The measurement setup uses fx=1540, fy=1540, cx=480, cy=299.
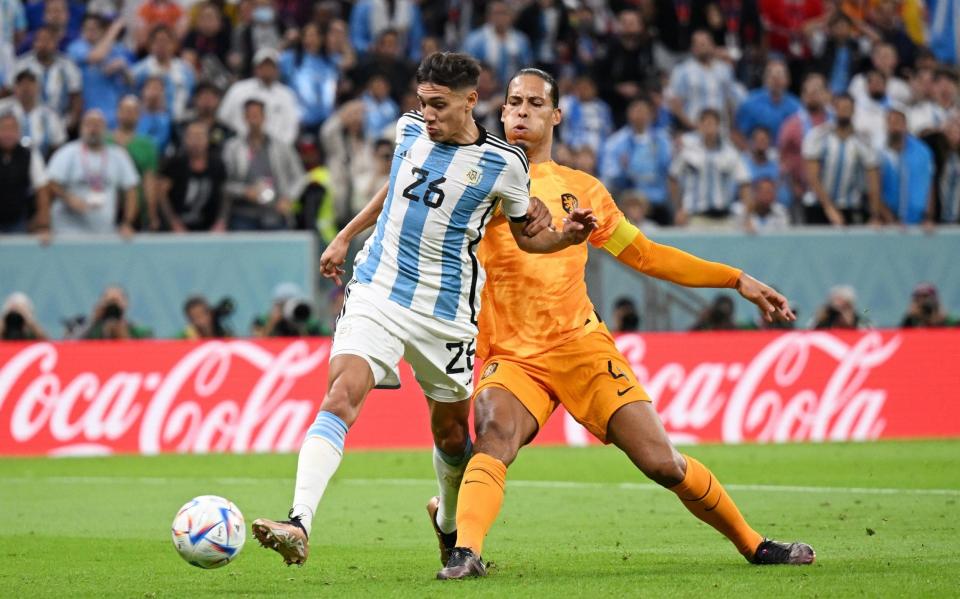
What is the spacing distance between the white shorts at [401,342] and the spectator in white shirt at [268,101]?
11.3m

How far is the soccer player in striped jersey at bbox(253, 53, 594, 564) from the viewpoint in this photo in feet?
23.0

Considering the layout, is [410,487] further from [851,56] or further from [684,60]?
[851,56]

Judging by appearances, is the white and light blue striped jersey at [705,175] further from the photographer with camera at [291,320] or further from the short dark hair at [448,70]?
the short dark hair at [448,70]

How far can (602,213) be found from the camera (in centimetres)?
769

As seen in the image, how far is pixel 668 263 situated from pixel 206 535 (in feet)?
8.64

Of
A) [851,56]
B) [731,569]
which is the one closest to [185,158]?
[851,56]

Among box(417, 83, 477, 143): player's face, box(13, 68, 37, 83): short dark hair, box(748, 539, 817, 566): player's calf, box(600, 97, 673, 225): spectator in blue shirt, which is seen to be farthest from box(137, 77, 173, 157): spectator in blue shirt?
box(748, 539, 817, 566): player's calf

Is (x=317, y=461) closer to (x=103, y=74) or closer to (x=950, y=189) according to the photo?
(x=103, y=74)

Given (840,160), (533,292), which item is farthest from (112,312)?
(533,292)

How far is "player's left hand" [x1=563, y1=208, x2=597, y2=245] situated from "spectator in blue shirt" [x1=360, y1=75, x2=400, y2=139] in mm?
11467

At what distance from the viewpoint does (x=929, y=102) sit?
20984mm

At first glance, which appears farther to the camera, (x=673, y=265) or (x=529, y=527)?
(x=529, y=527)

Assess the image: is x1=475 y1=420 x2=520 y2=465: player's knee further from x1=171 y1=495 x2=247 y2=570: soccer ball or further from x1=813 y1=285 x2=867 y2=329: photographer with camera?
x1=813 y1=285 x2=867 y2=329: photographer with camera

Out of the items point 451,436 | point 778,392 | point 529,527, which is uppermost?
point 451,436
